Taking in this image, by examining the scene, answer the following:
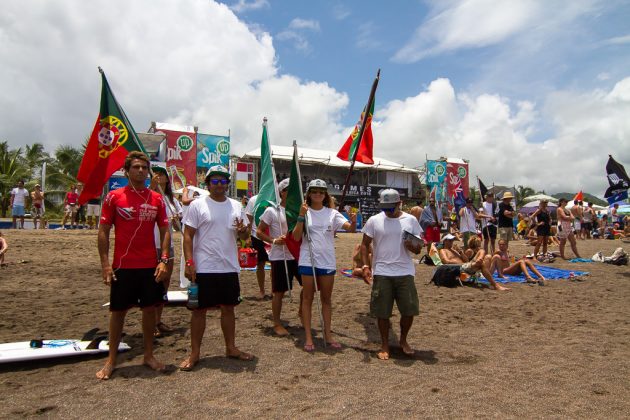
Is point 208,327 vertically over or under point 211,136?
under

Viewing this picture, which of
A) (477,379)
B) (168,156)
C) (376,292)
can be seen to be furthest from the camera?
(168,156)

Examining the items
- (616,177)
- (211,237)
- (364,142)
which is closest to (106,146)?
(211,237)

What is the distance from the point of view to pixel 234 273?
416 cm

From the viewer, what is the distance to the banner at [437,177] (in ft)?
134

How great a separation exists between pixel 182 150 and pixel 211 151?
209 centimetres

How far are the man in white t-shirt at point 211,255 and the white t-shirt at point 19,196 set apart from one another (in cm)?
1621

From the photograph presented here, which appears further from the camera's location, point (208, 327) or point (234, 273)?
point (208, 327)

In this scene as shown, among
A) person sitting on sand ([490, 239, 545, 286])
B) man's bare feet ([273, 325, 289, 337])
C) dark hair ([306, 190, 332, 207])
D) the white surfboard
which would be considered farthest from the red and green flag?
the white surfboard

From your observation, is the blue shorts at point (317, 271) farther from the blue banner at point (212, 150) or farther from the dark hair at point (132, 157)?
the blue banner at point (212, 150)

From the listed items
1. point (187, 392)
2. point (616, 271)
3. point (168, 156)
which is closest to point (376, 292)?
point (187, 392)

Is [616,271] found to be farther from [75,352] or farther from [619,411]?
[75,352]

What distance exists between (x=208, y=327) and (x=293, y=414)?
2.57m

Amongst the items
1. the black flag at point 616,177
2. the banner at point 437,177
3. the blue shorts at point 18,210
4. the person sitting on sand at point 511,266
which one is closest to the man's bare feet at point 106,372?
the person sitting on sand at point 511,266

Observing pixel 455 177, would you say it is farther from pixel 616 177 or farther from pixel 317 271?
pixel 317 271
